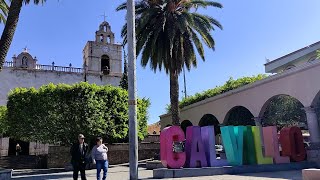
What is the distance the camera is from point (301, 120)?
31266 mm

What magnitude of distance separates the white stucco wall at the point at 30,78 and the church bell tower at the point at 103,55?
4.86 feet

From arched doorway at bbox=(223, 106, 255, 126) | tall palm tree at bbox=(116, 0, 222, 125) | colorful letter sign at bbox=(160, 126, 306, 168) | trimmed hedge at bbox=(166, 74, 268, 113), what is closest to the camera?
colorful letter sign at bbox=(160, 126, 306, 168)

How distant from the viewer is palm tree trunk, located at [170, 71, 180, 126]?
73.7ft

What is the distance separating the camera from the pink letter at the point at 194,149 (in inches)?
585

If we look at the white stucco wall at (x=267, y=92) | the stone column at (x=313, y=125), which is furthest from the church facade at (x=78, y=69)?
the stone column at (x=313, y=125)

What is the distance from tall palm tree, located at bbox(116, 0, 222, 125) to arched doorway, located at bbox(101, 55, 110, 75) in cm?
2860

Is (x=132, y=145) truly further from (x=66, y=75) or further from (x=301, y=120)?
(x=66, y=75)

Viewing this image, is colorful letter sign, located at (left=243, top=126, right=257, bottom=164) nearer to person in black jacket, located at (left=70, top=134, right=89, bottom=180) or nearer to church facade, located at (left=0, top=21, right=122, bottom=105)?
person in black jacket, located at (left=70, top=134, right=89, bottom=180)

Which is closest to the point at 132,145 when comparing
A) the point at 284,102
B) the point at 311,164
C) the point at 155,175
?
the point at 155,175

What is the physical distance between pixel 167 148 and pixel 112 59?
39376mm

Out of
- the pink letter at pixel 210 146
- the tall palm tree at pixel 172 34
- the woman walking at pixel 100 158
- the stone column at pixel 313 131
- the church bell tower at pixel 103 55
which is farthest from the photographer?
the church bell tower at pixel 103 55

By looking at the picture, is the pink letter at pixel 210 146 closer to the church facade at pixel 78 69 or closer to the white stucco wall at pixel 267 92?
the white stucco wall at pixel 267 92

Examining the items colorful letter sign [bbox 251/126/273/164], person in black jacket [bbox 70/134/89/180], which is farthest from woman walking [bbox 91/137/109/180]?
colorful letter sign [bbox 251/126/273/164]

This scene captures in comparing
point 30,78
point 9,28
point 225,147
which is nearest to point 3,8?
point 9,28
